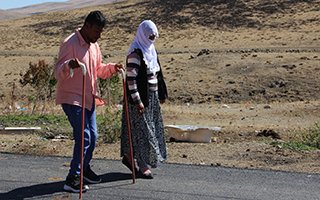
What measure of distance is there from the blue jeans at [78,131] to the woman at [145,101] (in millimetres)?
620

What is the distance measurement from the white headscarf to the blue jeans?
34.4 inches

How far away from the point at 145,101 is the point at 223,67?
51.3 ft

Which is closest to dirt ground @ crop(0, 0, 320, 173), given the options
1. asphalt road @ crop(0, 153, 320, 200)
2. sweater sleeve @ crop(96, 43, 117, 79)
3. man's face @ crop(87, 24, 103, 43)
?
asphalt road @ crop(0, 153, 320, 200)

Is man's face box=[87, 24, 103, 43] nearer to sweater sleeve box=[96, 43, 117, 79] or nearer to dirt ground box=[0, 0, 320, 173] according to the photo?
sweater sleeve box=[96, 43, 117, 79]

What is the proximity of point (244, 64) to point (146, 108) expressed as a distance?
1569 centimetres

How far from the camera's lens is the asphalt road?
7512 mm

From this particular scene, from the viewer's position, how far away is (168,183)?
8062 millimetres

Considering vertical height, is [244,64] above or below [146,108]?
below

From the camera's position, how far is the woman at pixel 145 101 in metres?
8.02

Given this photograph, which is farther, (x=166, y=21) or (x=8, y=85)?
(x=166, y=21)

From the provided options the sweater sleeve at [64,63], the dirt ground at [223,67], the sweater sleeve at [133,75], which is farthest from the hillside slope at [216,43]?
the sweater sleeve at [64,63]

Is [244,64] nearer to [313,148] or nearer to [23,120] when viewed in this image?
[23,120]

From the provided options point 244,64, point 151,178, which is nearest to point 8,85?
point 244,64

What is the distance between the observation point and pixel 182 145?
11.0 meters
